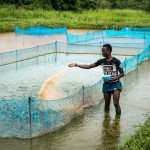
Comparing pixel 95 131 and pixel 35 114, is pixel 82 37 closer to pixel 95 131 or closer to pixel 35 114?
pixel 95 131

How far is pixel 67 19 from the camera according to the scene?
4053 centimetres

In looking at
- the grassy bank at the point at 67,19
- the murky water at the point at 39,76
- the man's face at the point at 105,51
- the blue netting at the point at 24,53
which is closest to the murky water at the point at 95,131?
the man's face at the point at 105,51

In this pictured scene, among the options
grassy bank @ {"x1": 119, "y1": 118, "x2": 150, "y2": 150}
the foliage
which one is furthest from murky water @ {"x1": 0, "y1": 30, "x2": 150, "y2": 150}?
the foliage

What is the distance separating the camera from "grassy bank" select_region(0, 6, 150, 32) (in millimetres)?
35125

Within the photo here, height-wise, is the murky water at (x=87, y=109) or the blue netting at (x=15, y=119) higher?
the blue netting at (x=15, y=119)

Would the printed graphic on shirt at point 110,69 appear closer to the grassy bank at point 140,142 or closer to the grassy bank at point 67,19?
the grassy bank at point 140,142

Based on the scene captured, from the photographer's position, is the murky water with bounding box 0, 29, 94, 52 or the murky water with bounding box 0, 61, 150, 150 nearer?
the murky water with bounding box 0, 61, 150, 150

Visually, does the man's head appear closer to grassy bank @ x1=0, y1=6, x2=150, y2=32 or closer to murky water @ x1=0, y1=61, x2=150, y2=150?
murky water @ x1=0, y1=61, x2=150, y2=150

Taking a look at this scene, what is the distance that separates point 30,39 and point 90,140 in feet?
69.0

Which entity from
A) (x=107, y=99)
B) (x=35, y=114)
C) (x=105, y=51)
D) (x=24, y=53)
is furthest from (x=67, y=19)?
(x=35, y=114)

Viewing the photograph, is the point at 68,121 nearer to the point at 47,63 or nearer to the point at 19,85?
the point at 19,85

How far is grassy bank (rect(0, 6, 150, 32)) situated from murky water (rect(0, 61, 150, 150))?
23065 mm

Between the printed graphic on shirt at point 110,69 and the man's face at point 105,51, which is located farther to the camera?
the printed graphic on shirt at point 110,69

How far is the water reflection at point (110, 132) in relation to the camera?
7.10 metres
